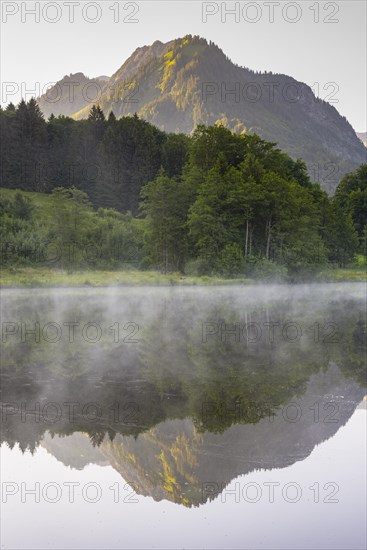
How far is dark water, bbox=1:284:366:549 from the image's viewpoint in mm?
5914

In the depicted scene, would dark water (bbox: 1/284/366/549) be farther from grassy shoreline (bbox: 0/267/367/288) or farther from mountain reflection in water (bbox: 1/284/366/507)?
grassy shoreline (bbox: 0/267/367/288)

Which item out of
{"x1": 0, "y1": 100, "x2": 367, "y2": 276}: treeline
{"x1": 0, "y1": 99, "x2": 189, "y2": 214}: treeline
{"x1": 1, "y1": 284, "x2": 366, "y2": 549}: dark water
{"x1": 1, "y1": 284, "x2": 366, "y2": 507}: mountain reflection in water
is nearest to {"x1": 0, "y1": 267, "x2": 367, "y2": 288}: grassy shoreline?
{"x1": 0, "y1": 100, "x2": 367, "y2": 276}: treeline

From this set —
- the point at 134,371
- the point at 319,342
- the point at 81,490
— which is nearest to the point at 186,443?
the point at 81,490

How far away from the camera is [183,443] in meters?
8.11

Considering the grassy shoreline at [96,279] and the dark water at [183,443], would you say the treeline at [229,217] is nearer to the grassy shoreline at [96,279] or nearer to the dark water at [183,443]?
the grassy shoreline at [96,279]

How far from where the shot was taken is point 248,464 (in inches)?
291

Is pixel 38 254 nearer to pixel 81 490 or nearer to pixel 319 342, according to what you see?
pixel 319 342

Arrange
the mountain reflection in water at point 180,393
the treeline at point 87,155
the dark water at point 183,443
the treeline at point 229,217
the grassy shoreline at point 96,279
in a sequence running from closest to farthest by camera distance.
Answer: the dark water at point 183,443 < the mountain reflection in water at point 180,393 < the grassy shoreline at point 96,279 < the treeline at point 229,217 < the treeline at point 87,155

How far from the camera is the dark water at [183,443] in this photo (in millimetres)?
5914

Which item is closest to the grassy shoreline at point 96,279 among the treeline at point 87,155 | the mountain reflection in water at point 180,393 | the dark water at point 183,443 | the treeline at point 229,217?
the treeline at point 229,217

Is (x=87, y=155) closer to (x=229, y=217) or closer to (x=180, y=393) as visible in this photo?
(x=229, y=217)

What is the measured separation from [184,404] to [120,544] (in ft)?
15.3

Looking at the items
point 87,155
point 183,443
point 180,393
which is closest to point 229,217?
point 87,155

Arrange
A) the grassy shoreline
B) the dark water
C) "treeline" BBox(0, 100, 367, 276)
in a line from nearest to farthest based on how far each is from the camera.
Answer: the dark water
the grassy shoreline
"treeline" BBox(0, 100, 367, 276)
